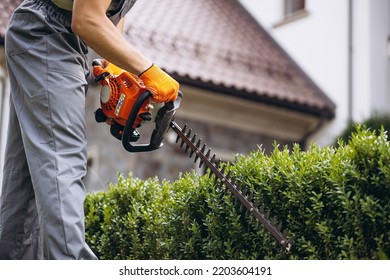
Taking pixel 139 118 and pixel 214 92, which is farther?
pixel 214 92

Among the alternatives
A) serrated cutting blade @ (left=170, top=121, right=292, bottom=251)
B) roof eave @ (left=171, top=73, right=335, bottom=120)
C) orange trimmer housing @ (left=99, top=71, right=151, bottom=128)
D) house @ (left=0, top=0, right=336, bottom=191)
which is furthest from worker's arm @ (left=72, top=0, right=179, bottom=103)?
roof eave @ (left=171, top=73, right=335, bottom=120)

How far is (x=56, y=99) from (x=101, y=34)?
11.7 inches

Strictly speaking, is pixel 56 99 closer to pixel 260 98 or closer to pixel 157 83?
pixel 157 83

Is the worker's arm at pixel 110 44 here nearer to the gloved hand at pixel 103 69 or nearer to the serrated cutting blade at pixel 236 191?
the serrated cutting blade at pixel 236 191

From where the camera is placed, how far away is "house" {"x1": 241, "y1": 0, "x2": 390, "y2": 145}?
11234mm

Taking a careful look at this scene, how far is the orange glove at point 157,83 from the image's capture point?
2.99 meters

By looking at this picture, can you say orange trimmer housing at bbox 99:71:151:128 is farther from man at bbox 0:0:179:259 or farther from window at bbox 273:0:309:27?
window at bbox 273:0:309:27

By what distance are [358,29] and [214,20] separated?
2.30m

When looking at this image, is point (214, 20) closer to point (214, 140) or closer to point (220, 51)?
point (220, 51)

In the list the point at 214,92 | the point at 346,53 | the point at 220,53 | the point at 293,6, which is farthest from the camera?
the point at 293,6

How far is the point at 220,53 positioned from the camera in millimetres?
11266

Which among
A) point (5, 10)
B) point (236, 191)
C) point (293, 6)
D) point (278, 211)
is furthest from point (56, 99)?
point (293, 6)

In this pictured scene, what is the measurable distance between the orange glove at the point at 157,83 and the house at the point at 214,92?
6.14m
